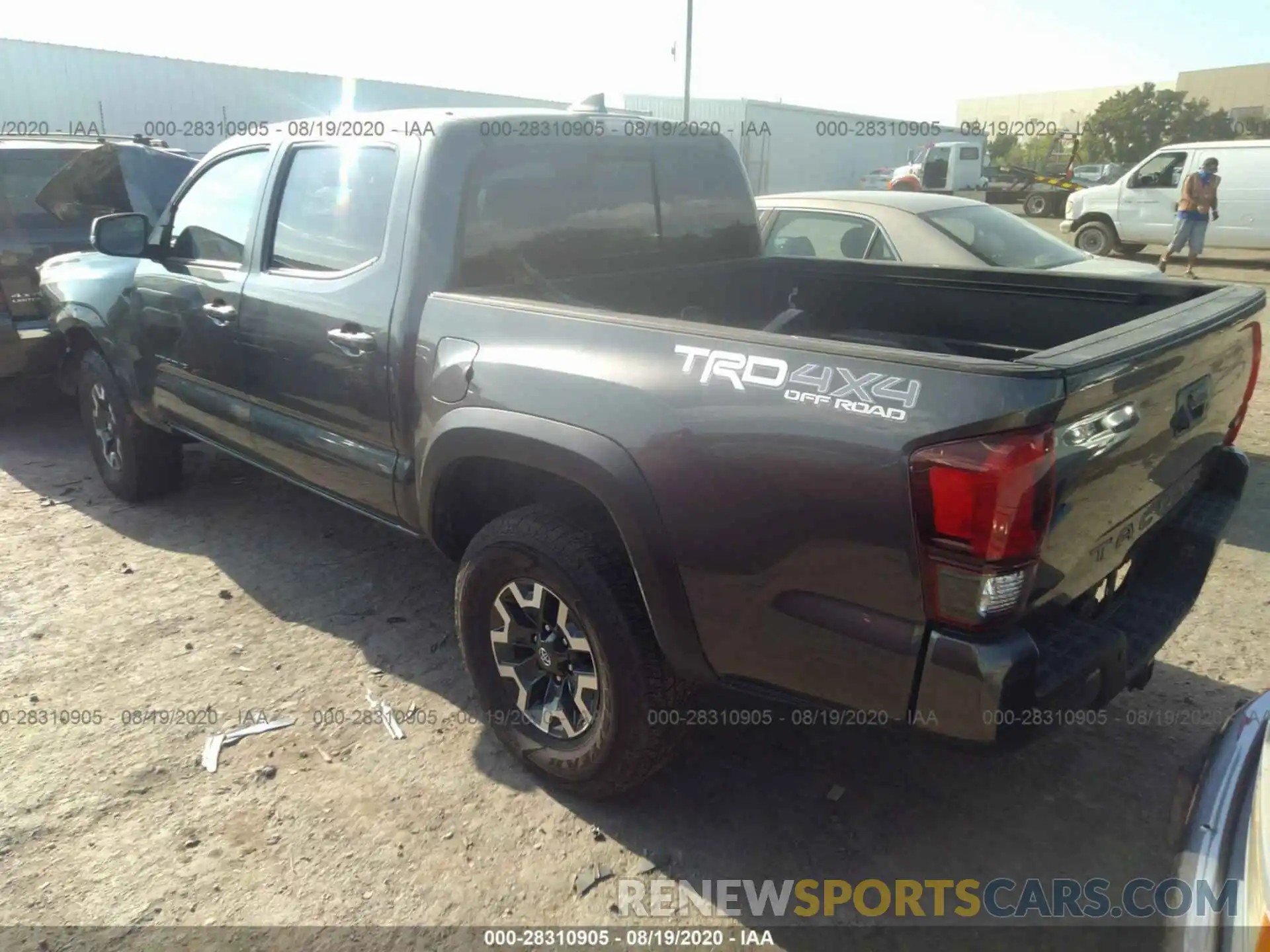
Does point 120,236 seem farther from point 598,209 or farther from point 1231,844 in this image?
point 1231,844

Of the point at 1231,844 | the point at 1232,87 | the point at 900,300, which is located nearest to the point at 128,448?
the point at 900,300

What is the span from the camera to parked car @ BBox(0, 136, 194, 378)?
5684mm

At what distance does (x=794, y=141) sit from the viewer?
2862 cm

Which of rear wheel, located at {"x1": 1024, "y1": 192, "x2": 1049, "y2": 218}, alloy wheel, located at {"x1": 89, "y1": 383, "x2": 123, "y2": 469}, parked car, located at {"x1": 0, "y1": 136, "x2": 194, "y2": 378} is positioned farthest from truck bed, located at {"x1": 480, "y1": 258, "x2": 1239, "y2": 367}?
rear wheel, located at {"x1": 1024, "y1": 192, "x2": 1049, "y2": 218}

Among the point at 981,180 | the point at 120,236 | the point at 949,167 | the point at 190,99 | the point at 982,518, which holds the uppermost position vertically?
the point at 190,99

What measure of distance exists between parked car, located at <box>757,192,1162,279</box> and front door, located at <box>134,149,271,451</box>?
3016 millimetres

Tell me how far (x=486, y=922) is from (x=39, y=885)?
125cm

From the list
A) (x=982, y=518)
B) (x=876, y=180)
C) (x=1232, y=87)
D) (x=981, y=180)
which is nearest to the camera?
(x=982, y=518)

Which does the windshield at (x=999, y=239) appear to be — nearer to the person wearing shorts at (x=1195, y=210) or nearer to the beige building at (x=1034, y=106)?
the person wearing shorts at (x=1195, y=210)

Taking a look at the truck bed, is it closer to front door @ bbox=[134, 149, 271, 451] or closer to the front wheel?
the front wheel

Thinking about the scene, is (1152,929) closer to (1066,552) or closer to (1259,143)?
(1066,552)

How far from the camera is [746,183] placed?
3.99 m

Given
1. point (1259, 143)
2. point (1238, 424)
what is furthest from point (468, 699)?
point (1259, 143)

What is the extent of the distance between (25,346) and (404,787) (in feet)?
15.1
